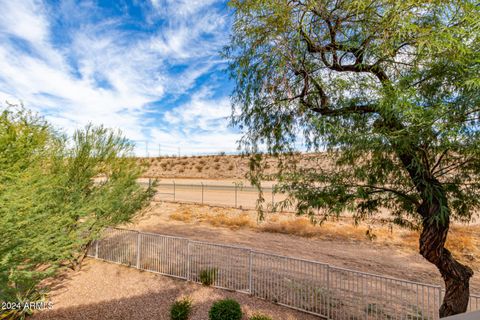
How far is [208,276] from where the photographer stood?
8953 mm

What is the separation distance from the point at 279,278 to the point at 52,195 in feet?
25.8

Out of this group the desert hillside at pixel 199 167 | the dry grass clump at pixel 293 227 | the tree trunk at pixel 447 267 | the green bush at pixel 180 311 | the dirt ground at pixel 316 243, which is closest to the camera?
the tree trunk at pixel 447 267

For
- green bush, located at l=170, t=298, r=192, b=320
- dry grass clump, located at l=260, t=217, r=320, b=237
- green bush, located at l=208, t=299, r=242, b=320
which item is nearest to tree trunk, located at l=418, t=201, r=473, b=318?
green bush, located at l=208, t=299, r=242, b=320

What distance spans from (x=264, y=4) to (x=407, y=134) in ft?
11.6

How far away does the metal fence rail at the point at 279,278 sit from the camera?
7023 millimetres

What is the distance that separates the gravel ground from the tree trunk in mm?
3555

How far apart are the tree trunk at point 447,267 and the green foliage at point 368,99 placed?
0.32 m

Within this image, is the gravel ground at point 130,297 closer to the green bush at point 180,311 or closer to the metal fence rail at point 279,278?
the green bush at point 180,311

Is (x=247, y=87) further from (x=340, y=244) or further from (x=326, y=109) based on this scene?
(x=340, y=244)

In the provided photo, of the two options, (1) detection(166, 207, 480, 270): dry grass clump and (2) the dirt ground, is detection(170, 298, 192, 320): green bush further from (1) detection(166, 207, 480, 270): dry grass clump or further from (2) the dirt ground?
(1) detection(166, 207, 480, 270): dry grass clump

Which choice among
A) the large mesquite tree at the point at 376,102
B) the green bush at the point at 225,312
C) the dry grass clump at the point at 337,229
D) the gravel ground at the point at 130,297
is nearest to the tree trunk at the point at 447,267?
the large mesquite tree at the point at 376,102

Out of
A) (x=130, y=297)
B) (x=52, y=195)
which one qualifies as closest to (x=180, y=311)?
(x=130, y=297)

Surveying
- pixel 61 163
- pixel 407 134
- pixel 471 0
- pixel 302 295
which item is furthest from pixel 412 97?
pixel 61 163

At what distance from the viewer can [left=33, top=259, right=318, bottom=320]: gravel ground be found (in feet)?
24.4
